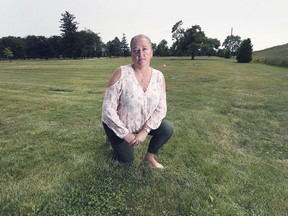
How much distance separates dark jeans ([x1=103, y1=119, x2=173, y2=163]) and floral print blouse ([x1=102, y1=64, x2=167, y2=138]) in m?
0.16

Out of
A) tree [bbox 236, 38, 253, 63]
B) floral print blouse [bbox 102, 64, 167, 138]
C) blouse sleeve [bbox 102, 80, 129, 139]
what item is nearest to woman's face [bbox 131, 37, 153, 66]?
floral print blouse [bbox 102, 64, 167, 138]

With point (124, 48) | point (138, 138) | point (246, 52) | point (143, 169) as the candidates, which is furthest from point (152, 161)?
point (124, 48)

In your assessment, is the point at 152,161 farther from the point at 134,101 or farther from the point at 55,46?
the point at 55,46

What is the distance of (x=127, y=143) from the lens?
3.22 m

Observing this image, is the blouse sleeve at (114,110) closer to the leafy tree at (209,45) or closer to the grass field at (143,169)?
the grass field at (143,169)

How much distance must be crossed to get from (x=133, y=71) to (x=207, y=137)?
8.49 ft

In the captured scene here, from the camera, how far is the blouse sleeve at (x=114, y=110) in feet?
9.77

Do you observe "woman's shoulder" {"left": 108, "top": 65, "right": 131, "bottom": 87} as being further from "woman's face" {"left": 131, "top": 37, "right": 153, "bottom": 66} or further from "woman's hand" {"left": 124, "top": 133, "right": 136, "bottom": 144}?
"woman's hand" {"left": 124, "top": 133, "right": 136, "bottom": 144}

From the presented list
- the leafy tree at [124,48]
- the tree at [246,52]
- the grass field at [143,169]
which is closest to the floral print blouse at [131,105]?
the grass field at [143,169]

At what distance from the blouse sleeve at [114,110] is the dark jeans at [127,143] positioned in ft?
0.56

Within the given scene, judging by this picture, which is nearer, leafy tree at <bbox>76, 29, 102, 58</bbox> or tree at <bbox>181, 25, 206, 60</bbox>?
tree at <bbox>181, 25, 206, 60</bbox>

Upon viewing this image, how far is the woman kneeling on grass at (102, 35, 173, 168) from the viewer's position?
2.99m

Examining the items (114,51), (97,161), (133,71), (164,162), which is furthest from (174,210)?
(114,51)

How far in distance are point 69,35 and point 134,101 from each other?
84566 mm
